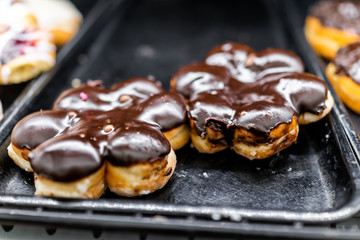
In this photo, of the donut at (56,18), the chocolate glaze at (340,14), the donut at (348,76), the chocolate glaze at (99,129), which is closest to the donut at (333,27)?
the chocolate glaze at (340,14)

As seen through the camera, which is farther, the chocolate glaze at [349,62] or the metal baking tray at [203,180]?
the chocolate glaze at [349,62]

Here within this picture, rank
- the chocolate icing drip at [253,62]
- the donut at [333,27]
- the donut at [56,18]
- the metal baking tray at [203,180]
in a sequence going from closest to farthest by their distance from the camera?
the metal baking tray at [203,180], the chocolate icing drip at [253,62], the donut at [333,27], the donut at [56,18]

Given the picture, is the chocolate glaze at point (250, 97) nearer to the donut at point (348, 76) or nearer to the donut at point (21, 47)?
the donut at point (348, 76)

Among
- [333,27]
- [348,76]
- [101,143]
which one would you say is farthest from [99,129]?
[333,27]

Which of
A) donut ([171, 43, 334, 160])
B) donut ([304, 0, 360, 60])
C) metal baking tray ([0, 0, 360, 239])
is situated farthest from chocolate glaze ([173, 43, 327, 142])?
donut ([304, 0, 360, 60])

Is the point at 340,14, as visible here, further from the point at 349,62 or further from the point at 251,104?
the point at 251,104

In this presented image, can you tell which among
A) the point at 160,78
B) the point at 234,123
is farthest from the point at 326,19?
the point at 234,123

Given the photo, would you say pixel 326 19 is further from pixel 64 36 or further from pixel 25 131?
pixel 25 131
